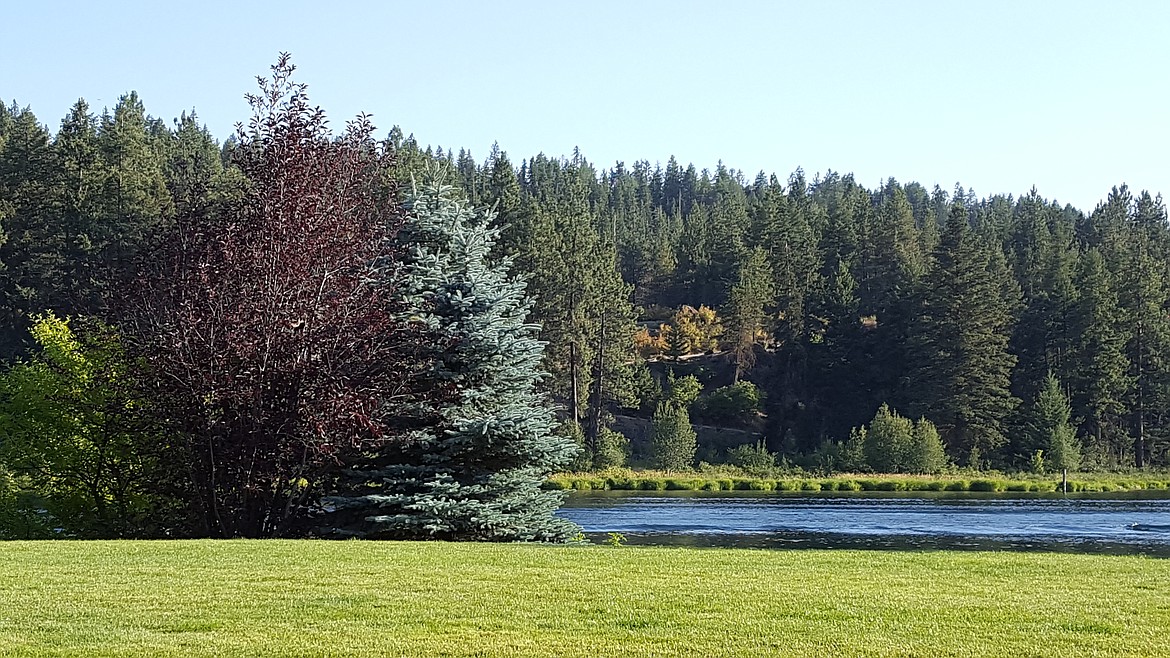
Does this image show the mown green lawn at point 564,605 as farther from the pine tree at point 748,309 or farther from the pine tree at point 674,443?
the pine tree at point 748,309

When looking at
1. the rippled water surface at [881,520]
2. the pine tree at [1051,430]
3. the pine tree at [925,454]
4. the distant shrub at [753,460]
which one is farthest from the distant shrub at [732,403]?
the rippled water surface at [881,520]

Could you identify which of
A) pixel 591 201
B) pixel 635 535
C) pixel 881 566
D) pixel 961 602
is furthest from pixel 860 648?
pixel 591 201

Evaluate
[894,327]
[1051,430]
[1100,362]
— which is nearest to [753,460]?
[1051,430]

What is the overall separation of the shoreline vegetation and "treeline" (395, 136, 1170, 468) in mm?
4271

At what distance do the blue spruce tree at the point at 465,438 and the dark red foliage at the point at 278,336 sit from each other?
644mm

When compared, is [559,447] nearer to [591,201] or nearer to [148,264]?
[148,264]

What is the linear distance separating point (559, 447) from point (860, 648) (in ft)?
45.6

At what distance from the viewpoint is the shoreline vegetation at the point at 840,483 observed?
62000 mm

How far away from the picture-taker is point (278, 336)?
74.3ft

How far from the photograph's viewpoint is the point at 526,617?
35.9 ft

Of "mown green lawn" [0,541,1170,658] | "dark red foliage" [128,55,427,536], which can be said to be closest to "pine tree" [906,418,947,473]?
"dark red foliage" [128,55,427,536]

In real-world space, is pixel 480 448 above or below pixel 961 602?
above

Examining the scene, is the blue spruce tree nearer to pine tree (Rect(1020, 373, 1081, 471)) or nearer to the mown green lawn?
→ the mown green lawn

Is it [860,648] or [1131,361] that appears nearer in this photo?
[860,648]
